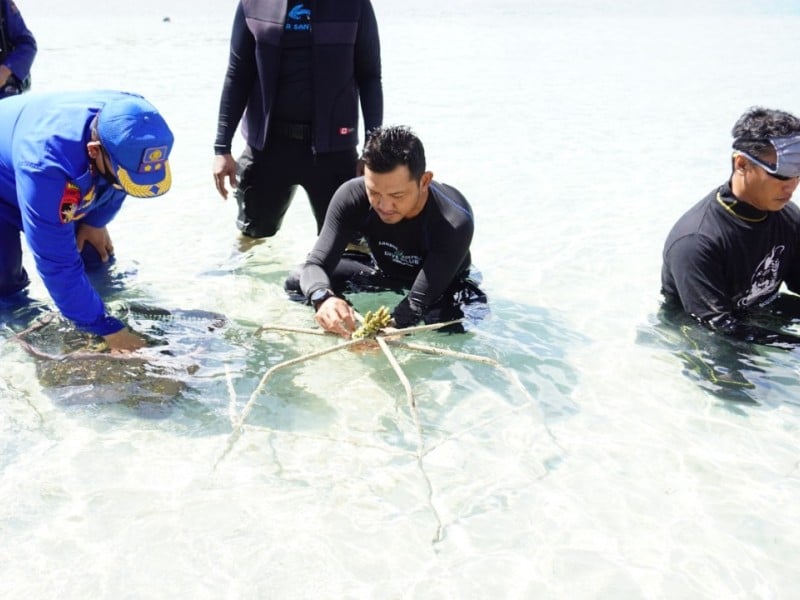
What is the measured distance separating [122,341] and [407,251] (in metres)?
1.26

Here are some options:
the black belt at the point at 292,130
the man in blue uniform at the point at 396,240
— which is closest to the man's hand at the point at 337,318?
the man in blue uniform at the point at 396,240

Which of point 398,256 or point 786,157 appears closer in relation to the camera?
Result: point 786,157

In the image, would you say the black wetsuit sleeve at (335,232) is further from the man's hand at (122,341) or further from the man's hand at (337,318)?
the man's hand at (122,341)

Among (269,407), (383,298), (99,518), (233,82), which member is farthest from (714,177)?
(99,518)

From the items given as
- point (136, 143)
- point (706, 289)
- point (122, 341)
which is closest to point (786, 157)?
point (706, 289)

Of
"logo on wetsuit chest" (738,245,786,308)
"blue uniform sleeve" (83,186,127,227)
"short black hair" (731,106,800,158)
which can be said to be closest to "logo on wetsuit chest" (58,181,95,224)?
"blue uniform sleeve" (83,186,127,227)

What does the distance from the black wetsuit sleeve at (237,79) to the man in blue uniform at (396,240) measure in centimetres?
82

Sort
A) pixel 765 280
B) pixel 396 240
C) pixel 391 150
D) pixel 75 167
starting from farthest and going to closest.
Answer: pixel 396 240, pixel 765 280, pixel 391 150, pixel 75 167

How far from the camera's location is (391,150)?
290 cm

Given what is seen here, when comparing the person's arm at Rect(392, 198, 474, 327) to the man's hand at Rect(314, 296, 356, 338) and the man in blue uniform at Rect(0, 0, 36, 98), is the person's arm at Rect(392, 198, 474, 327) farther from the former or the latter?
the man in blue uniform at Rect(0, 0, 36, 98)

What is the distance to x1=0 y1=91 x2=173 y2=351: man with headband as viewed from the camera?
2.70m

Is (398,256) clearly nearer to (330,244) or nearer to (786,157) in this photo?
(330,244)

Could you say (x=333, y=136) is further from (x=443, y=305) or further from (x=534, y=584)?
(x=534, y=584)

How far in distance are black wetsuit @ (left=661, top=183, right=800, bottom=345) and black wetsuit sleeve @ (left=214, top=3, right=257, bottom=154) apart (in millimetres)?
2111
